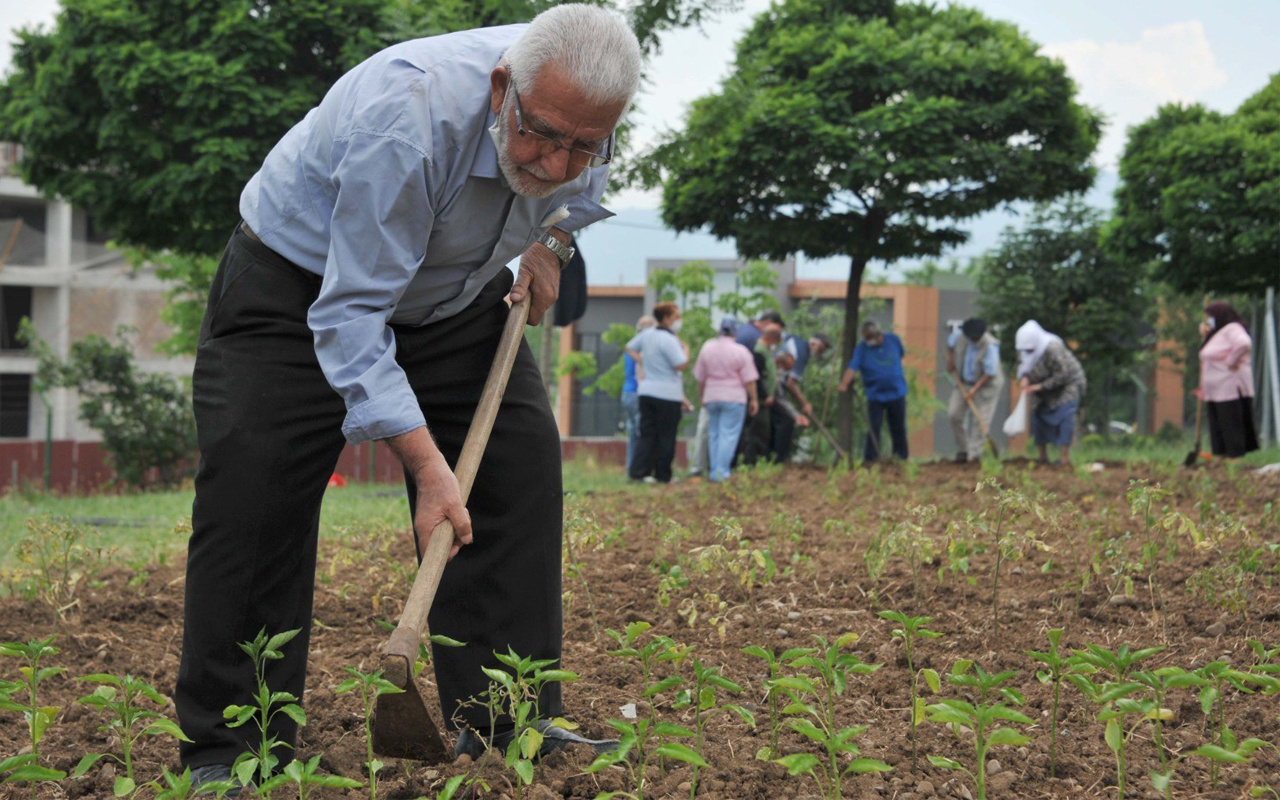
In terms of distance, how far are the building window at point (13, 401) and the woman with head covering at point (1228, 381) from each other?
24755 mm

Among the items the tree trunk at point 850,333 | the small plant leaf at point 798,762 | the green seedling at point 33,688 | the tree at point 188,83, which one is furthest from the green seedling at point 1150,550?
the tree trunk at point 850,333

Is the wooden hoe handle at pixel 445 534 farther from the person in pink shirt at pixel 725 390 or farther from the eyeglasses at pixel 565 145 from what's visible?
the person in pink shirt at pixel 725 390

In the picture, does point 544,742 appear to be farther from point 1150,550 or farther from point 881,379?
point 881,379

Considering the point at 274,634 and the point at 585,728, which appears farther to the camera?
the point at 585,728

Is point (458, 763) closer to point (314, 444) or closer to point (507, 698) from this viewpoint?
point (507, 698)

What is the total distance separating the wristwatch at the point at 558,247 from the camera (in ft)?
9.70

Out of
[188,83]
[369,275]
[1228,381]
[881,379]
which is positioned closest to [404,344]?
[369,275]

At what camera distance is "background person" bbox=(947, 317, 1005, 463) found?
11797 mm

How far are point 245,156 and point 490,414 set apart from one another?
27.5 ft

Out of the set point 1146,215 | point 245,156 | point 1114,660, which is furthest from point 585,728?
point 1146,215

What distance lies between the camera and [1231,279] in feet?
44.1

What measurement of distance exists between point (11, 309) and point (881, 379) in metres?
26.6

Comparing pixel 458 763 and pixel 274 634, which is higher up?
pixel 274 634

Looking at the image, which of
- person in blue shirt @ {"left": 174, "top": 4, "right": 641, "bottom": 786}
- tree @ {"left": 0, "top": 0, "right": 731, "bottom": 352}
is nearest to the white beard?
person in blue shirt @ {"left": 174, "top": 4, "right": 641, "bottom": 786}
